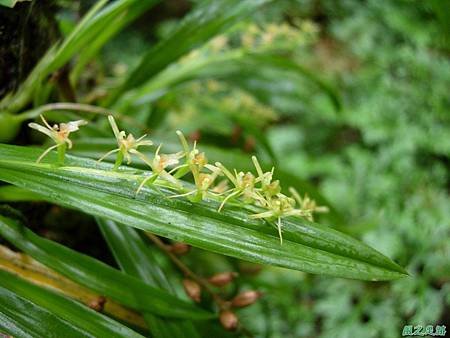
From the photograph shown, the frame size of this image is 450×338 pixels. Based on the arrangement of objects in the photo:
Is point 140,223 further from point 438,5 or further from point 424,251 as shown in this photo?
point 424,251

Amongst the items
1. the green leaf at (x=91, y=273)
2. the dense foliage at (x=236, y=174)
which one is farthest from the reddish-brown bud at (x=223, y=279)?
the green leaf at (x=91, y=273)

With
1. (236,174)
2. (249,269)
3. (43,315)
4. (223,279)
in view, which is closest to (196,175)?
(236,174)

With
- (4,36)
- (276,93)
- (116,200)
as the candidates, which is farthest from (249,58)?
(116,200)

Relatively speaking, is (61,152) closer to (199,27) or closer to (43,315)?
(43,315)

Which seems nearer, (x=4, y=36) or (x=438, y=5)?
(x=4, y=36)

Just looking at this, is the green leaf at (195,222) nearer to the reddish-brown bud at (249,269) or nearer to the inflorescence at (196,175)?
the inflorescence at (196,175)
